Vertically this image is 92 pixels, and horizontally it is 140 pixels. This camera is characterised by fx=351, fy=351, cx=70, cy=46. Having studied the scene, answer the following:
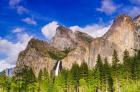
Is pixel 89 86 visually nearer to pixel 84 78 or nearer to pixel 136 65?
pixel 84 78

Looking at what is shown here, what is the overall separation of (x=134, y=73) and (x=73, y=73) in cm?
2511

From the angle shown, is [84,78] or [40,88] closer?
[84,78]

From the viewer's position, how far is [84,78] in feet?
437

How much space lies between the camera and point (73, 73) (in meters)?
136

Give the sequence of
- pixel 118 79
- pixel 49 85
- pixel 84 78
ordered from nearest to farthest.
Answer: pixel 118 79 → pixel 84 78 → pixel 49 85

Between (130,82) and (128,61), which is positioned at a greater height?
(128,61)

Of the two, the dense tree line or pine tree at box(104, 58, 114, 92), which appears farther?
pine tree at box(104, 58, 114, 92)

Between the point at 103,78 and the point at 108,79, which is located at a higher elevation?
the point at 103,78

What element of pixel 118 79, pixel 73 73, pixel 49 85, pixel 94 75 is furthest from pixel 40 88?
pixel 118 79

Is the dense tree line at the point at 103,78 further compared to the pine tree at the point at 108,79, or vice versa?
the pine tree at the point at 108,79

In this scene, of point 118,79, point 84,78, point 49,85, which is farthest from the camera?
point 49,85

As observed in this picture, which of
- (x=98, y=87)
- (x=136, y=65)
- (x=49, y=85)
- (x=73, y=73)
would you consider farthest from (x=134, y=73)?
(x=49, y=85)

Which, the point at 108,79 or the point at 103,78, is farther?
the point at 108,79

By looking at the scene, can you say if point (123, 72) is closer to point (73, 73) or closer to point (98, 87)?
point (98, 87)
